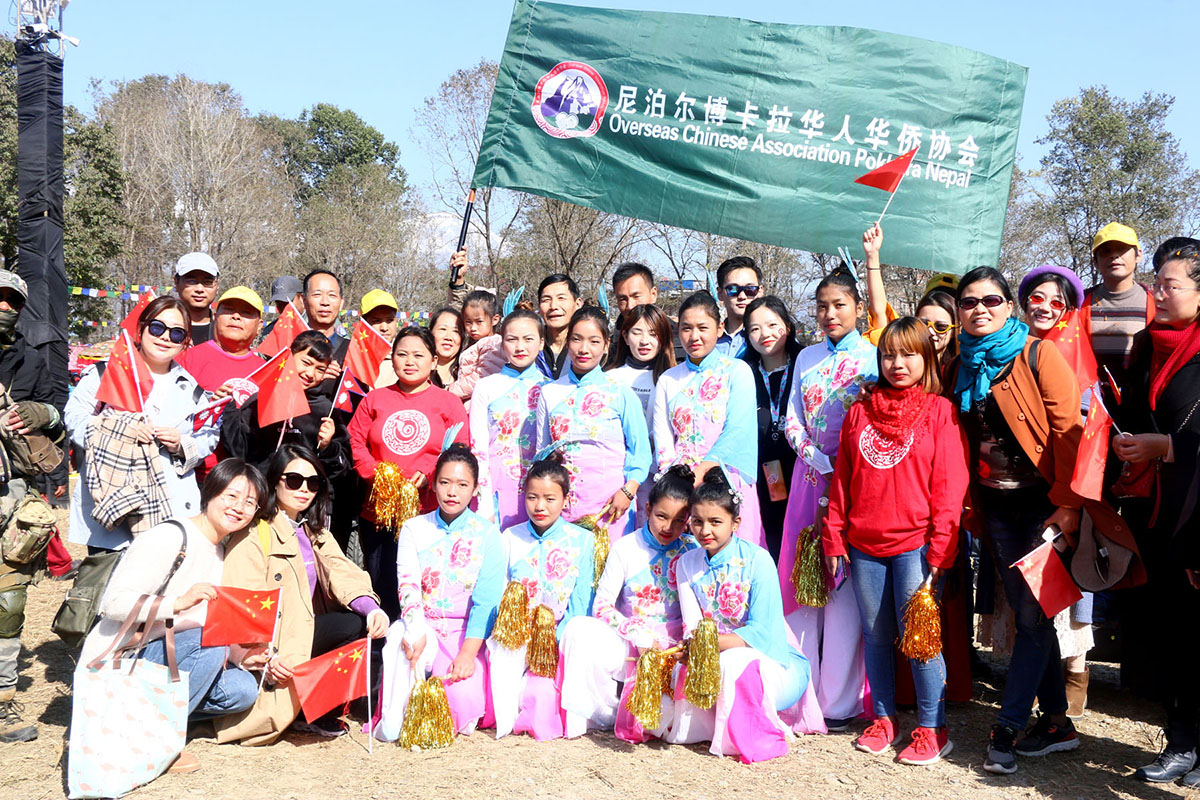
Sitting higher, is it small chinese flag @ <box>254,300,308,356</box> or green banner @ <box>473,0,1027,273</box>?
green banner @ <box>473,0,1027,273</box>

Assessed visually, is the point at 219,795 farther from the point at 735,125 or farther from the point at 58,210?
the point at 58,210

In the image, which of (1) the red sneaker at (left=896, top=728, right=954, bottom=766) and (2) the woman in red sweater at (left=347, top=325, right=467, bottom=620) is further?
(2) the woman in red sweater at (left=347, top=325, right=467, bottom=620)

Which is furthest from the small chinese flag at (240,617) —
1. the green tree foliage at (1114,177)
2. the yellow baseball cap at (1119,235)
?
the green tree foliage at (1114,177)

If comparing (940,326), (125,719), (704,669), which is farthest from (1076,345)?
(125,719)

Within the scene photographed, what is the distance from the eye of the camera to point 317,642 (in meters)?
4.08

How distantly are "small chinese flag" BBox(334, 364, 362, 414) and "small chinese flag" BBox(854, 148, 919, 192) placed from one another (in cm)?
321

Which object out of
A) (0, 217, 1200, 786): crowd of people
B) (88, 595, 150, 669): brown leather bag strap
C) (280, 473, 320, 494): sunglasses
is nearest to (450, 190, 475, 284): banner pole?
(0, 217, 1200, 786): crowd of people

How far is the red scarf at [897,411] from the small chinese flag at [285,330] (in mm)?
3103

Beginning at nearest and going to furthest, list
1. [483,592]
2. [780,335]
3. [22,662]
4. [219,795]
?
1. [219,795]
2. [483,592]
3. [780,335]
4. [22,662]

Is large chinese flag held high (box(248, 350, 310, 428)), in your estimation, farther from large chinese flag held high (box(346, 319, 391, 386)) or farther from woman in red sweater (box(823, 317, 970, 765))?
woman in red sweater (box(823, 317, 970, 765))

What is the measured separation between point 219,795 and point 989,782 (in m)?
2.96

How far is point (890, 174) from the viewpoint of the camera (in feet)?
17.4

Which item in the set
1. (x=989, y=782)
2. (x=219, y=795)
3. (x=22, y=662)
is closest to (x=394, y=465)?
(x=219, y=795)

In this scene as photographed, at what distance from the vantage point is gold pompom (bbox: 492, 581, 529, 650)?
4039 mm
